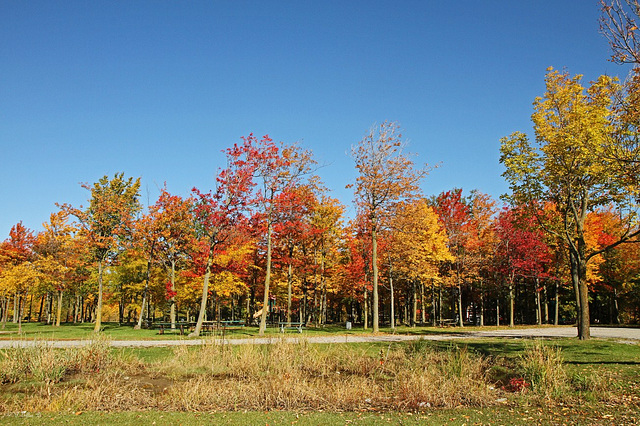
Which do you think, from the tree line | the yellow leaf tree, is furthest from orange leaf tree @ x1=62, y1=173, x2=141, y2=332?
the yellow leaf tree

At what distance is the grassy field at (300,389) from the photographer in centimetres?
668

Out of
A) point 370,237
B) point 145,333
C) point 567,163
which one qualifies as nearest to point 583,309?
point 567,163

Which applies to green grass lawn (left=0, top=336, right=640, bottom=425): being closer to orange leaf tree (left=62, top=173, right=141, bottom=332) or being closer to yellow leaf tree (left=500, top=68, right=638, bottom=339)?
yellow leaf tree (left=500, top=68, right=638, bottom=339)

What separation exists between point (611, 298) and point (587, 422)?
4134cm

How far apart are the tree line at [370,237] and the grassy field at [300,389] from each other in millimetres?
5164

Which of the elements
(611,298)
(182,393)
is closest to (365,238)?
(182,393)

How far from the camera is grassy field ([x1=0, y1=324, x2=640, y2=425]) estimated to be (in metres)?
6.68

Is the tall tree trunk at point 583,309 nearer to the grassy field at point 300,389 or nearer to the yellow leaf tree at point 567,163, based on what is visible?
the yellow leaf tree at point 567,163

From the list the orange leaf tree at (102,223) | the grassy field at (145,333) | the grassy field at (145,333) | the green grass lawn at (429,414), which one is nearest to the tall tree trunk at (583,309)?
the grassy field at (145,333)

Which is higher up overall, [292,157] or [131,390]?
[292,157]

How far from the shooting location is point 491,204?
126 ft

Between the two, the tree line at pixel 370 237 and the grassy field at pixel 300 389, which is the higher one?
the tree line at pixel 370 237

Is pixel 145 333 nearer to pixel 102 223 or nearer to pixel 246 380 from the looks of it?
pixel 102 223

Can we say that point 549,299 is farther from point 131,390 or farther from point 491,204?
point 131,390
